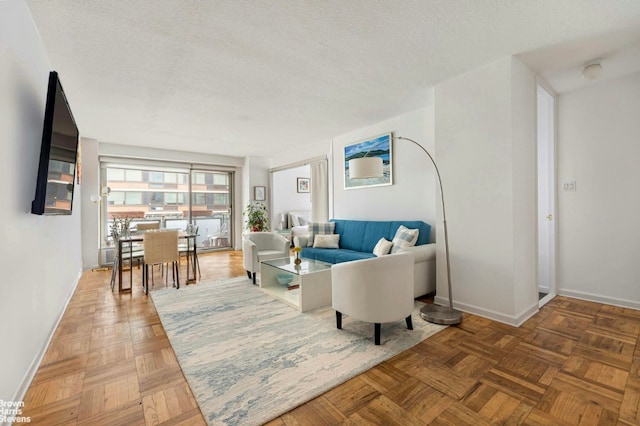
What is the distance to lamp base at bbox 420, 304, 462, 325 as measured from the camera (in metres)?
2.66

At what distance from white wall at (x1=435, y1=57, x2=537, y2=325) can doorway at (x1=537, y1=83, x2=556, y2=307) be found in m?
0.80

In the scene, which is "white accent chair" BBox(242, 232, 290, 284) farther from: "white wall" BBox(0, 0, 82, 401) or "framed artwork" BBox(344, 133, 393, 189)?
"white wall" BBox(0, 0, 82, 401)

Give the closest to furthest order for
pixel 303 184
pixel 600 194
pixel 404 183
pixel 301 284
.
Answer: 1. pixel 301 284
2. pixel 600 194
3. pixel 404 183
4. pixel 303 184

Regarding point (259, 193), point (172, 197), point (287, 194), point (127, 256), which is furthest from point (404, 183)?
point (172, 197)

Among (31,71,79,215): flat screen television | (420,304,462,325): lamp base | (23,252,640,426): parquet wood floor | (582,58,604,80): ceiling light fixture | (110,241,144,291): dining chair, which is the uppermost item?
(582,58,604,80): ceiling light fixture

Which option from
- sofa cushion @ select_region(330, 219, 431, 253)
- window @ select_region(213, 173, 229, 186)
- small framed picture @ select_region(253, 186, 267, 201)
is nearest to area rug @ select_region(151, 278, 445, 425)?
sofa cushion @ select_region(330, 219, 431, 253)

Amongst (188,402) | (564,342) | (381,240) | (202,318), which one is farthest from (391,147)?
(188,402)

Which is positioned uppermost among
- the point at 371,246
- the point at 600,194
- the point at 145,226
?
the point at 600,194

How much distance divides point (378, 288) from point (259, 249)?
2740mm

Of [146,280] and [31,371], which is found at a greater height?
[146,280]

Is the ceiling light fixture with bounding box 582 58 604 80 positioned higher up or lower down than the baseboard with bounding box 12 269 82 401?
higher up

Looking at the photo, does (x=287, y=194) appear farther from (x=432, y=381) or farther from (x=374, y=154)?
(x=432, y=381)

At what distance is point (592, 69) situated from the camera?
2705mm

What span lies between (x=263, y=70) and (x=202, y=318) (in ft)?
8.39
